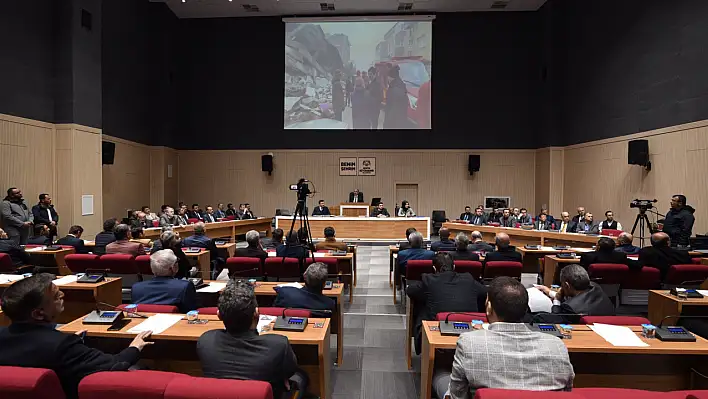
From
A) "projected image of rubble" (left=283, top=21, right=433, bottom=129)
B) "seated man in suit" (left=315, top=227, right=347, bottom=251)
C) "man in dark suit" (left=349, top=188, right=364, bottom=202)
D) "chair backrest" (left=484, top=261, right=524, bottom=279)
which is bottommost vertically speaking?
"chair backrest" (left=484, top=261, right=524, bottom=279)

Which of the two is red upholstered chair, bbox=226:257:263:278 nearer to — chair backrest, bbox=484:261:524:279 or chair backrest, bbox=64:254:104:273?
chair backrest, bbox=64:254:104:273

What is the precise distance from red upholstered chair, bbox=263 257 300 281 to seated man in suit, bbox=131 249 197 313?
5.81ft

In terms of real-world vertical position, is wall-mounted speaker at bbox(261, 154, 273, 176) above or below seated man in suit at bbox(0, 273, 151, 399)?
above

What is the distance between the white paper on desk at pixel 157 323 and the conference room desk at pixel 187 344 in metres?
0.04

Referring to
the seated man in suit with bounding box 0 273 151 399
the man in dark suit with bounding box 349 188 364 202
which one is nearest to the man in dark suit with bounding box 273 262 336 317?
the seated man in suit with bounding box 0 273 151 399

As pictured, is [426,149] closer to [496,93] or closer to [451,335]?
[496,93]

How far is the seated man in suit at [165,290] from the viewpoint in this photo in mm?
3623

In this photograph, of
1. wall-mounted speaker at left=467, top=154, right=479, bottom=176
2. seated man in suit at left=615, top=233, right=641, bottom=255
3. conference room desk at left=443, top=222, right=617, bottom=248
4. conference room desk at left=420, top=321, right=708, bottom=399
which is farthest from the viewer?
wall-mounted speaker at left=467, top=154, right=479, bottom=176

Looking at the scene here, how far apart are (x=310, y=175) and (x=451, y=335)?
1381cm

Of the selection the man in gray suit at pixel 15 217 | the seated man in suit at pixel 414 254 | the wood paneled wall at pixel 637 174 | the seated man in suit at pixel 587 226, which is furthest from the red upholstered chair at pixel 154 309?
the wood paneled wall at pixel 637 174

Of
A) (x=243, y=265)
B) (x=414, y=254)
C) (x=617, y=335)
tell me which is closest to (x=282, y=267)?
(x=243, y=265)

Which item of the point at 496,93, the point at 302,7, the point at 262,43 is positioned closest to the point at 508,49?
the point at 496,93

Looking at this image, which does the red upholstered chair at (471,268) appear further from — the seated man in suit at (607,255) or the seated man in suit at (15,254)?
the seated man in suit at (15,254)

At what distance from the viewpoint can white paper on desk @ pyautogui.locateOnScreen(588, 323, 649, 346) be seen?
2.65m
